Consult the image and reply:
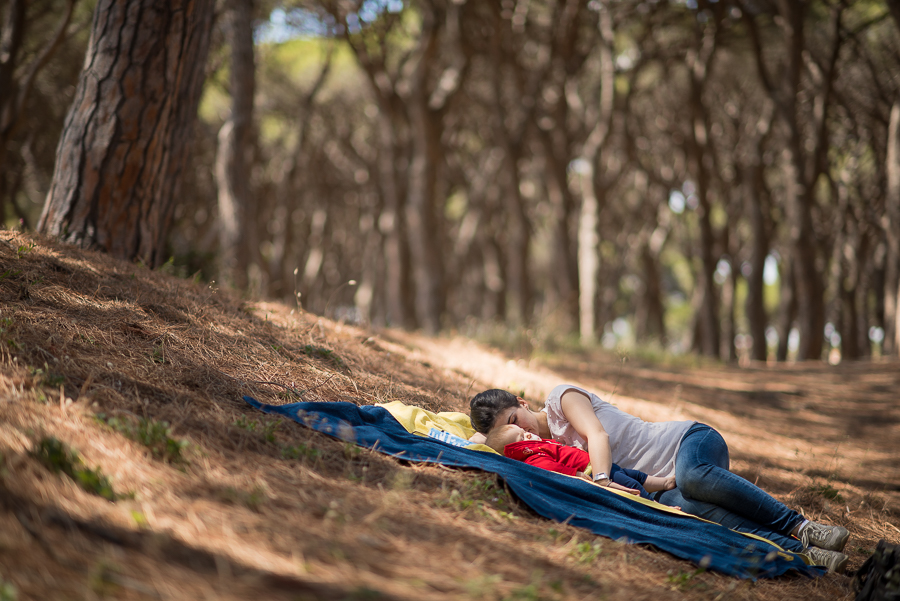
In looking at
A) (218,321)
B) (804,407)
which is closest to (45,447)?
(218,321)

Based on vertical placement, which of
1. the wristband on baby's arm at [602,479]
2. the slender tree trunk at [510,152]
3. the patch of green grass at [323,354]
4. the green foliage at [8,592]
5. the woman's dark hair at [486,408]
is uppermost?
the slender tree trunk at [510,152]

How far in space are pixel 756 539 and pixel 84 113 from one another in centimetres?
621

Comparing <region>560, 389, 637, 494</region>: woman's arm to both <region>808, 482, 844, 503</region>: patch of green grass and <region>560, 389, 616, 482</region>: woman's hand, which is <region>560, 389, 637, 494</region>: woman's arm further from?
<region>808, 482, 844, 503</region>: patch of green grass

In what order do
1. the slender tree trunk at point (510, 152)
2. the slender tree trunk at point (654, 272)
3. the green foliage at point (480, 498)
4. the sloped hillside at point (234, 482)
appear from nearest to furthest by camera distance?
the sloped hillside at point (234, 482) < the green foliage at point (480, 498) < the slender tree trunk at point (510, 152) < the slender tree trunk at point (654, 272)

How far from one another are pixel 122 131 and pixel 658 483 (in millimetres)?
5336

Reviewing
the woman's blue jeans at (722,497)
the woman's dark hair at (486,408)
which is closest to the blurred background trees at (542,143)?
the woman's dark hair at (486,408)

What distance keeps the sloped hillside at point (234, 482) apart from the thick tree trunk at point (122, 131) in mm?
726

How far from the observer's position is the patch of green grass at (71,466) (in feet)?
7.23

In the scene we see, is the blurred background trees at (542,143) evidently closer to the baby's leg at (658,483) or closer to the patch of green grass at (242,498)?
the baby's leg at (658,483)

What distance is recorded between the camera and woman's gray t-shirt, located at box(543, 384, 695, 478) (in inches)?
147

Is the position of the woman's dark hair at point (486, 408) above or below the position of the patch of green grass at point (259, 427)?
above

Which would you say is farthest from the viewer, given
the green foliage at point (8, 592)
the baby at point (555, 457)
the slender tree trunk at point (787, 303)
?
the slender tree trunk at point (787, 303)

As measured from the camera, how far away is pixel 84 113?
17.8 ft

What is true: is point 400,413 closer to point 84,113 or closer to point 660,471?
point 660,471
